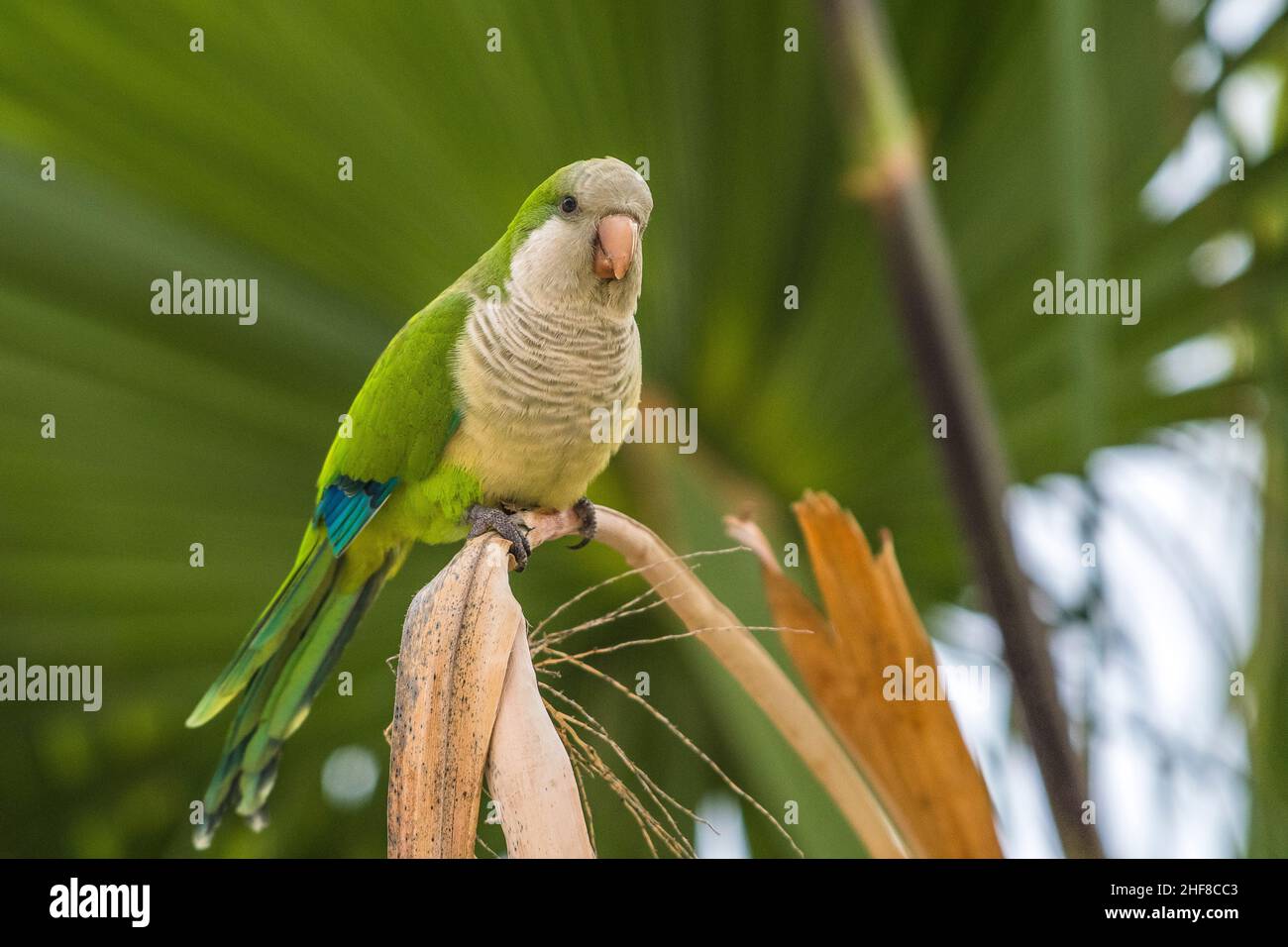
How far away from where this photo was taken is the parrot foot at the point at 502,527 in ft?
3.91

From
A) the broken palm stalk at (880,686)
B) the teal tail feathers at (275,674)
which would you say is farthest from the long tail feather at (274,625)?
the broken palm stalk at (880,686)

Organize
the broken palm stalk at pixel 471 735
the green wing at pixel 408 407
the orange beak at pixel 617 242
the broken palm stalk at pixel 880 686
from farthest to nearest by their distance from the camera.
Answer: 1. the green wing at pixel 408 407
2. the orange beak at pixel 617 242
3. the broken palm stalk at pixel 880 686
4. the broken palm stalk at pixel 471 735

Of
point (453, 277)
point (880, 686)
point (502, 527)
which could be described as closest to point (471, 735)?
point (880, 686)

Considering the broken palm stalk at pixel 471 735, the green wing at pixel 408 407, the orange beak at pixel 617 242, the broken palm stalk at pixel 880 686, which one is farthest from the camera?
the green wing at pixel 408 407

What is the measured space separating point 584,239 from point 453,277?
250 mm

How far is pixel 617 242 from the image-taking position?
46.5 inches

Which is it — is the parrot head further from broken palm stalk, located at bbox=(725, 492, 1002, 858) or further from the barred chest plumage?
broken palm stalk, located at bbox=(725, 492, 1002, 858)

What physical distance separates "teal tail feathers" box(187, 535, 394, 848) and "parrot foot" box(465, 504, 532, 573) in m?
0.19

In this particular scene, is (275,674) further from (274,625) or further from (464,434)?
(464,434)

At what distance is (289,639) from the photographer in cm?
135

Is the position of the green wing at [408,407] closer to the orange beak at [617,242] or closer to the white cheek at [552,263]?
the white cheek at [552,263]

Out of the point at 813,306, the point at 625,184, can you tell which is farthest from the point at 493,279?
the point at 813,306

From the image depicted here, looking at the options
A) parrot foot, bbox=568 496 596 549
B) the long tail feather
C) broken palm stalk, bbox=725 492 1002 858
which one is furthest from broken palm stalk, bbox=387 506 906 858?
the long tail feather
